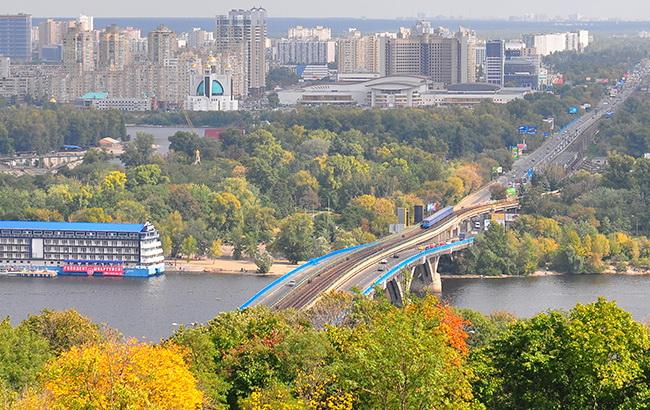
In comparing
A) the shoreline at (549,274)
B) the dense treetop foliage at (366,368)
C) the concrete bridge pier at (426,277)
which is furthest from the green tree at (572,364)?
the shoreline at (549,274)

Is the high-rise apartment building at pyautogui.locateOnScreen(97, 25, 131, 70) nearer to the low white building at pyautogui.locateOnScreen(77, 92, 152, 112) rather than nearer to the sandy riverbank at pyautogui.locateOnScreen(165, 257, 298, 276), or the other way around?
the low white building at pyautogui.locateOnScreen(77, 92, 152, 112)

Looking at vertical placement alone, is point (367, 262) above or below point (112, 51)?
below

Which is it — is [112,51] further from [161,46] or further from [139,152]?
Answer: [139,152]

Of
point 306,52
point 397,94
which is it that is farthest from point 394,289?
point 306,52

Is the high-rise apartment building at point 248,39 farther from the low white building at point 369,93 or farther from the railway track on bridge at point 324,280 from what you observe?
the railway track on bridge at point 324,280

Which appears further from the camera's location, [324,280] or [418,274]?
[418,274]

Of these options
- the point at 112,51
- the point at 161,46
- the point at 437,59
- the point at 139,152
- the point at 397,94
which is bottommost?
the point at 139,152

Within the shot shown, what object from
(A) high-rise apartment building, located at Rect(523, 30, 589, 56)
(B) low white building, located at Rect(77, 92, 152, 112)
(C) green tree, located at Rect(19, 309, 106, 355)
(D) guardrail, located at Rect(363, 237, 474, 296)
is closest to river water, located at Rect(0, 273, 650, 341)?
(D) guardrail, located at Rect(363, 237, 474, 296)
